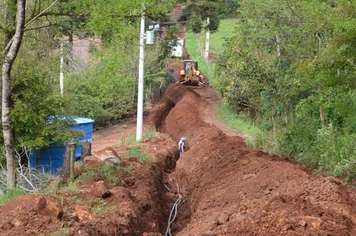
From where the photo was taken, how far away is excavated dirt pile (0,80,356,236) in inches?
282

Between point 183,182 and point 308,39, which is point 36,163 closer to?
point 183,182

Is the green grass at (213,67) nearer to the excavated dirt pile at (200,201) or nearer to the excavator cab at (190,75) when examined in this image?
the excavator cab at (190,75)

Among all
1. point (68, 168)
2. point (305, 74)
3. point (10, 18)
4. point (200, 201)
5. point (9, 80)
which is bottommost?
point (200, 201)

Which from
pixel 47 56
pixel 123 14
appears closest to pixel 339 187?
pixel 123 14

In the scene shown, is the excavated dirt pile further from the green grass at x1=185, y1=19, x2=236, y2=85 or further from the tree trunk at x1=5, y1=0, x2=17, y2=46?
the green grass at x1=185, y1=19, x2=236, y2=85

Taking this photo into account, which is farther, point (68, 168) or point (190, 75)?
point (190, 75)

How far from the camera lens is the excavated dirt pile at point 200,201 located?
7.17 meters

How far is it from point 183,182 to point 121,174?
11.2ft

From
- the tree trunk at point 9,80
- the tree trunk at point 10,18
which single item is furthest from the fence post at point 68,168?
the tree trunk at point 10,18

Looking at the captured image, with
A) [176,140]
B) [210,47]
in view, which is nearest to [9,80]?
[176,140]

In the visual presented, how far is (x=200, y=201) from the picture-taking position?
1284cm

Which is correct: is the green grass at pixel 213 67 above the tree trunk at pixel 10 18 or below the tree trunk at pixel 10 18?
below

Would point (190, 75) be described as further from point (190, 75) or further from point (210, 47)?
point (210, 47)

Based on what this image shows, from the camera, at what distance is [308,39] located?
1748 centimetres
